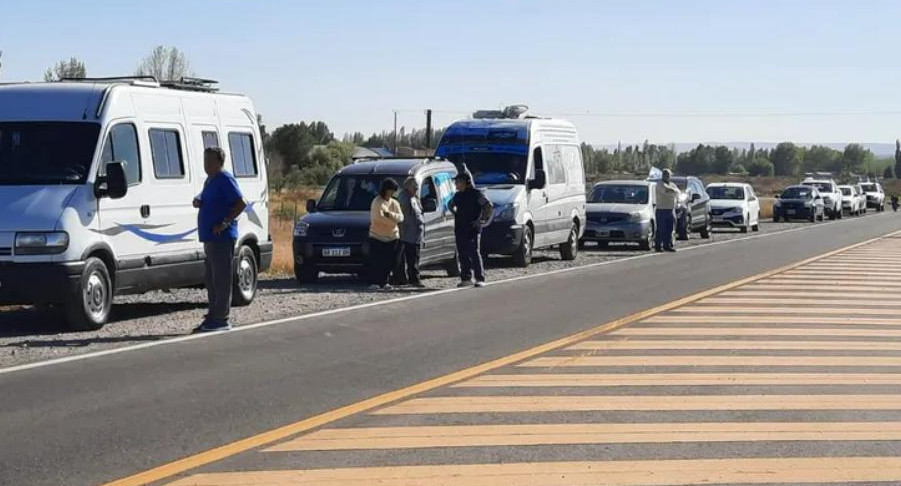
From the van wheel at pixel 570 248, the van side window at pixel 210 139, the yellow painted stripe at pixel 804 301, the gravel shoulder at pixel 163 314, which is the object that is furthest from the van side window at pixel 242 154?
the van wheel at pixel 570 248

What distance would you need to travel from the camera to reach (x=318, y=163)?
77562mm

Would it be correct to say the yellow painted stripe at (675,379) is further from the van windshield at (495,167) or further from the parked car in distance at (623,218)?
the parked car in distance at (623,218)

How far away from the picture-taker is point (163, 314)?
50.8ft

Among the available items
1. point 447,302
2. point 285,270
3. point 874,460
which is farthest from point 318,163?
point 874,460

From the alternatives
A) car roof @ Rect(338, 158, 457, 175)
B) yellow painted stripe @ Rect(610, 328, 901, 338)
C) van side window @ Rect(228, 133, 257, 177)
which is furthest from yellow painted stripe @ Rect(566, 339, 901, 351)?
car roof @ Rect(338, 158, 457, 175)

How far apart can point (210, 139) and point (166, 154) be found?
1170mm

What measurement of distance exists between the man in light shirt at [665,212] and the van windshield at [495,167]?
5.16 metres

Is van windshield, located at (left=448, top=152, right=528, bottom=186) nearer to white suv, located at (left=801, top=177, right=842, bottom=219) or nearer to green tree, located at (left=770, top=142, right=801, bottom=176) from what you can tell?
white suv, located at (left=801, top=177, right=842, bottom=219)

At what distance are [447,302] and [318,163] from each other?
6123 cm

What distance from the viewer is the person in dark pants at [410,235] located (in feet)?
63.2

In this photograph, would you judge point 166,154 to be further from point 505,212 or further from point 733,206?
point 733,206

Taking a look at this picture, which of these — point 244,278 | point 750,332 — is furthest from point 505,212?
point 750,332

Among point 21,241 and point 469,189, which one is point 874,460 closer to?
point 21,241

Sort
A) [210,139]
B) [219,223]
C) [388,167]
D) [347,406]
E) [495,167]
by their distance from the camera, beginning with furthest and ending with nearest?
[495,167], [388,167], [210,139], [219,223], [347,406]
